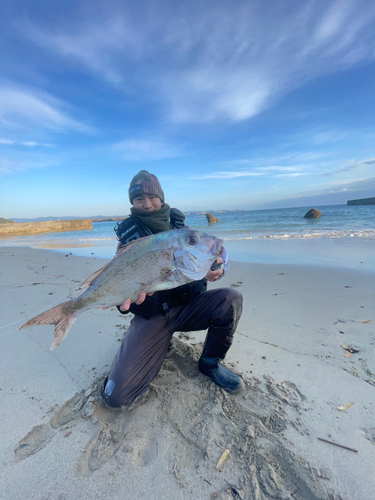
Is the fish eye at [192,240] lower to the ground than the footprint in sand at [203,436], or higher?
higher

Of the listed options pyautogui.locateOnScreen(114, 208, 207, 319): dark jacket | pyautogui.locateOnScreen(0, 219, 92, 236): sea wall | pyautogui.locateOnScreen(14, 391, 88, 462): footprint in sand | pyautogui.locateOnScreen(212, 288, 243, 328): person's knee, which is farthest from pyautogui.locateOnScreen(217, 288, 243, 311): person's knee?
pyautogui.locateOnScreen(0, 219, 92, 236): sea wall

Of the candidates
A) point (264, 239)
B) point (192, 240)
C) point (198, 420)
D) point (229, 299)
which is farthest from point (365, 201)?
point (198, 420)

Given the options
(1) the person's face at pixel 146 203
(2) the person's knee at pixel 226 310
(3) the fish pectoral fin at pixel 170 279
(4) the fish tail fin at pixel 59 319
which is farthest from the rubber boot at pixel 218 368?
(1) the person's face at pixel 146 203

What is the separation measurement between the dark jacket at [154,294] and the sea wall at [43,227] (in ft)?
95.8

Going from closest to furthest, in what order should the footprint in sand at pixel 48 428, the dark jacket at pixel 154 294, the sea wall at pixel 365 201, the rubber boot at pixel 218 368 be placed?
the footprint in sand at pixel 48 428 → the rubber boot at pixel 218 368 → the dark jacket at pixel 154 294 → the sea wall at pixel 365 201

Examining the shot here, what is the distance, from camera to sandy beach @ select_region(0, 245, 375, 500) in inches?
62.7

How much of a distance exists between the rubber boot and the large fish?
0.97 m

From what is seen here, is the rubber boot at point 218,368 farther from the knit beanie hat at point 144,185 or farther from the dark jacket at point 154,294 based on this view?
the knit beanie hat at point 144,185

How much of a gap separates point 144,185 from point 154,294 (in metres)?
1.52

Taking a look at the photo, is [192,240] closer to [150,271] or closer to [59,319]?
[150,271]

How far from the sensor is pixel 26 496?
1.55 metres

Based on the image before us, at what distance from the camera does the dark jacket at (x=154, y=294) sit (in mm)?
2721

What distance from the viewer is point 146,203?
10.8 ft

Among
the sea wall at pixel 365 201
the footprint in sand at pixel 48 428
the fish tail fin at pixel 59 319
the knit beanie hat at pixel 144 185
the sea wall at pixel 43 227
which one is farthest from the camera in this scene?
the sea wall at pixel 365 201
